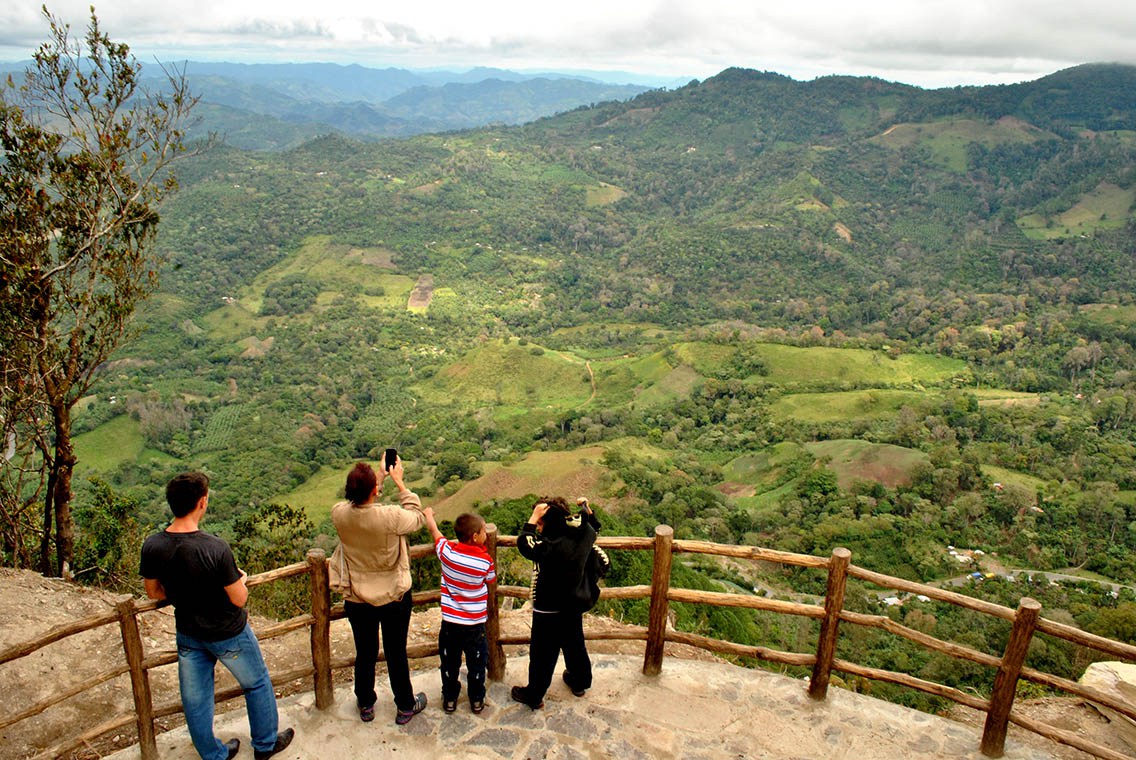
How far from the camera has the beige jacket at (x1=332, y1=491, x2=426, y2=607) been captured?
4168mm

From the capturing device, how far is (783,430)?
47.4 meters

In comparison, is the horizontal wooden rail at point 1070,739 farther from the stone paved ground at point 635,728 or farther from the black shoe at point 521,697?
the black shoe at point 521,697

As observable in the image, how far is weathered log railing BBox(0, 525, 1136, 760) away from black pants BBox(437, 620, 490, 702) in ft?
1.28

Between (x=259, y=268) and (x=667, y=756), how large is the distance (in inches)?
3975

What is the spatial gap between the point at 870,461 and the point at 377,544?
40127 millimetres

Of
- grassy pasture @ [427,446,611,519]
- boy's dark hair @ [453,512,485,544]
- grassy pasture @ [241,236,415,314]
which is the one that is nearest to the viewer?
boy's dark hair @ [453,512,485,544]

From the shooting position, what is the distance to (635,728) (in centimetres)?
470

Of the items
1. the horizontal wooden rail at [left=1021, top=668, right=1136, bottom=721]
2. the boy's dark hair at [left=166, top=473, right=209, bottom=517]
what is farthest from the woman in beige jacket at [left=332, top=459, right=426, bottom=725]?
the horizontal wooden rail at [left=1021, top=668, right=1136, bottom=721]

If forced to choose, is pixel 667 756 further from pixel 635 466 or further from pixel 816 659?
pixel 635 466

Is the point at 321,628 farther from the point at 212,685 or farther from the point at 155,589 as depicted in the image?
the point at 155,589

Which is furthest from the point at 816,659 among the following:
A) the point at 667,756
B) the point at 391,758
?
the point at 391,758

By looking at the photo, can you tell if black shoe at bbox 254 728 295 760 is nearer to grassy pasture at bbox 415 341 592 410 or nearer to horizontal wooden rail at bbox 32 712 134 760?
horizontal wooden rail at bbox 32 712 134 760

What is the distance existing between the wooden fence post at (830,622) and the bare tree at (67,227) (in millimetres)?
7311

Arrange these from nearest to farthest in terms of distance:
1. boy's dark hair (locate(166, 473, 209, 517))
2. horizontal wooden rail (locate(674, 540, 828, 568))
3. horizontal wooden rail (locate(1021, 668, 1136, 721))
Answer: boy's dark hair (locate(166, 473, 209, 517))
horizontal wooden rail (locate(1021, 668, 1136, 721))
horizontal wooden rail (locate(674, 540, 828, 568))
